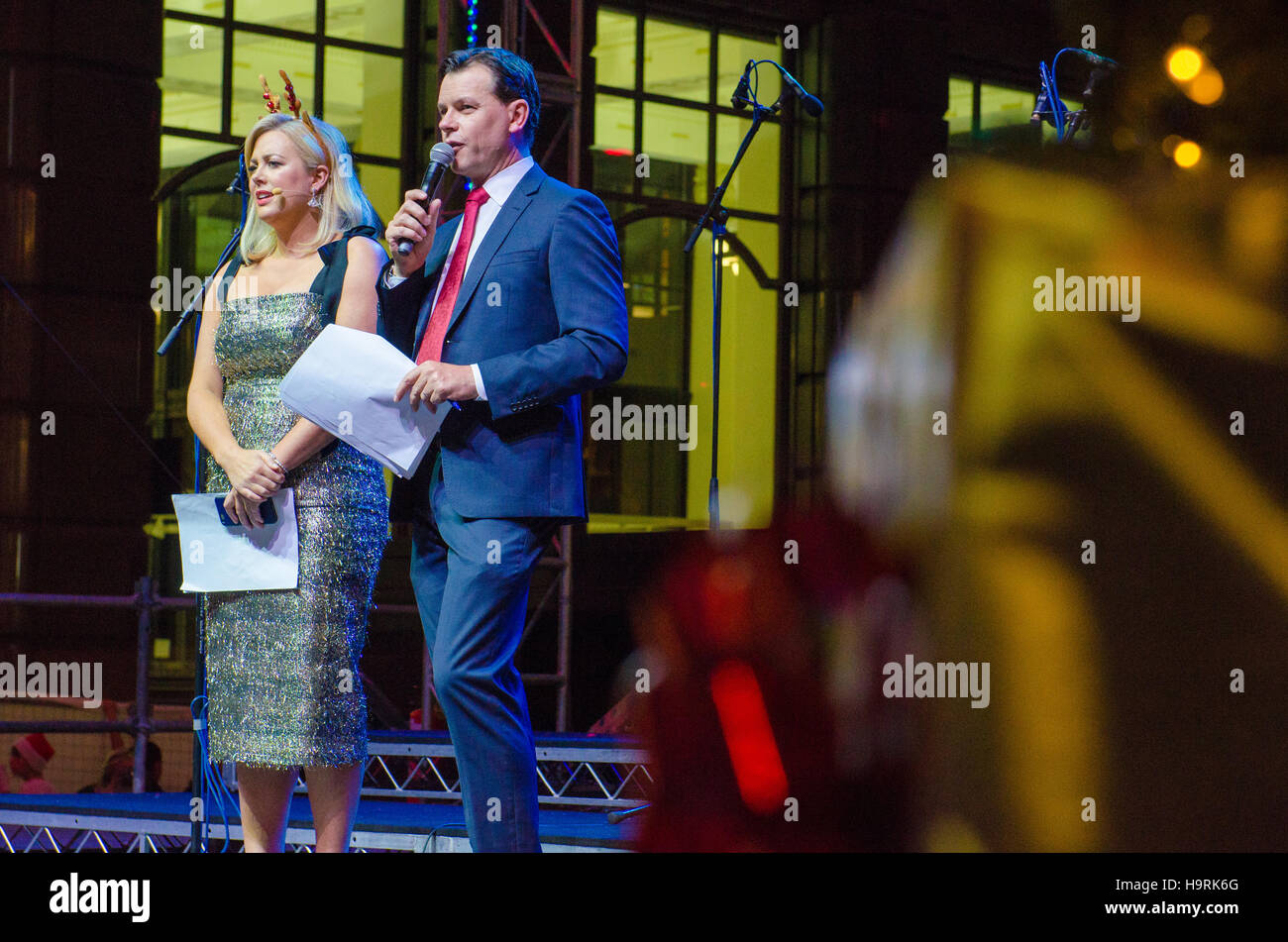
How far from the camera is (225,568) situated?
9.51 ft

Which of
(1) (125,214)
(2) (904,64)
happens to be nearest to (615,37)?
(2) (904,64)

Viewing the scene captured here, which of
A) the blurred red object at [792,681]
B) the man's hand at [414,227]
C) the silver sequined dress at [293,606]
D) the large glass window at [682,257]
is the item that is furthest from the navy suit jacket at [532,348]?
the large glass window at [682,257]

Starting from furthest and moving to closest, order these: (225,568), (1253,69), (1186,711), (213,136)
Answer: (213,136)
(225,568)
(1186,711)
(1253,69)

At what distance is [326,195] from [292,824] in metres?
1.69

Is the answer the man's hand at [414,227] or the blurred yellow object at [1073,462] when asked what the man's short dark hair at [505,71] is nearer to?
the man's hand at [414,227]

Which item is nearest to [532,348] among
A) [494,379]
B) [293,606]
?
[494,379]

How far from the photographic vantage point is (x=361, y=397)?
2.57 metres

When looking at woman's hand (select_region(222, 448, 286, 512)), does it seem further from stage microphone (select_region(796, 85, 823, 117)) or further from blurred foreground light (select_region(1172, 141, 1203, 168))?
stage microphone (select_region(796, 85, 823, 117))

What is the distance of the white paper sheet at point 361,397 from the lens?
258 cm

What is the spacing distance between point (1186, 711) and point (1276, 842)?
0.84 feet

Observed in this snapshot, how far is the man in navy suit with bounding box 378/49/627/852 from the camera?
2.48 m

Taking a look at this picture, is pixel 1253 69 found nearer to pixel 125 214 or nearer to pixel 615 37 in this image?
pixel 125 214

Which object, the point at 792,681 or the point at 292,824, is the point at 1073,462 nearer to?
the point at 792,681

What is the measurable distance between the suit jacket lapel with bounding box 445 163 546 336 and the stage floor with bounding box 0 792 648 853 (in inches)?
47.9
